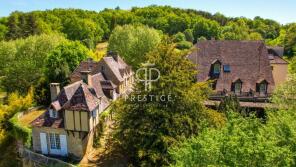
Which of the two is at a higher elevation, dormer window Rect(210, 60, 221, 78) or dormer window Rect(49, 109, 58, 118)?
dormer window Rect(210, 60, 221, 78)

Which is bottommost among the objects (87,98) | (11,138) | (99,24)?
(11,138)

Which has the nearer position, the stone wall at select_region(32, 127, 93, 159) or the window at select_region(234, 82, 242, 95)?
the stone wall at select_region(32, 127, 93, 159)

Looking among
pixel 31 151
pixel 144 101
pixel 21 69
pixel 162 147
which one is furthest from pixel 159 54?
pixel 21 69

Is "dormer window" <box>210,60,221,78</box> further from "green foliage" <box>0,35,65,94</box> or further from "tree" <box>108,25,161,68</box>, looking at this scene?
"green foliage" <box>0,35,65,94</box>

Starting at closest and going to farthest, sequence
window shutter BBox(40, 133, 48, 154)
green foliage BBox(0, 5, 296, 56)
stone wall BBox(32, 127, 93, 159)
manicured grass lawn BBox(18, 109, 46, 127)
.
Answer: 1. stone wall BBox(32, 127, 93, 159)
2. window shutter BBox(40, 133, 48, 154)
3. manicured grass lawn BBox(18, 109, 46, 127)
4. green foliage BBox(0, 5, 296, 56)

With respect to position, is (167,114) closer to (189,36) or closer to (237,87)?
(237,87)

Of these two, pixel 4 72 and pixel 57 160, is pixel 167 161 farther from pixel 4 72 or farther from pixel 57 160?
pixel 4 72

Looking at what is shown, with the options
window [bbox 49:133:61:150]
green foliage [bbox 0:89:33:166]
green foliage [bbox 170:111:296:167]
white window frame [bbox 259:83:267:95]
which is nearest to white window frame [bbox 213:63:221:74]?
white window frame [bbox 259:83:267:95]
